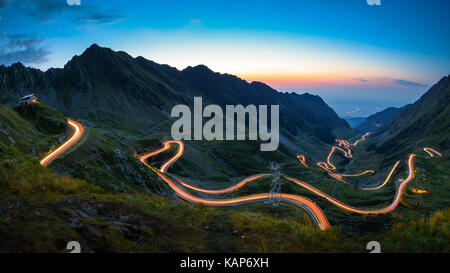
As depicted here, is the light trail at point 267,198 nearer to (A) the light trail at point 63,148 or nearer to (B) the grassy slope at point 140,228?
(A) the light trail at point 63,148

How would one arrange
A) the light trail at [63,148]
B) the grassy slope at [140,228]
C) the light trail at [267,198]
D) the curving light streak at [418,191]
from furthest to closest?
1. the curving light streak at [418,191]
2. the light trail at [267,198]
3. the light trail at [63,148]
4. the grassy slope at [140,228]

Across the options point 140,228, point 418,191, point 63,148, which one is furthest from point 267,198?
point 418,191

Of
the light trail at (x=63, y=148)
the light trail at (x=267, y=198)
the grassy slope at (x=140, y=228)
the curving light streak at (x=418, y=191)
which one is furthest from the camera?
the curving light streak at (x=418, y=191)

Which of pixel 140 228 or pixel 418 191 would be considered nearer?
pixel 140 228

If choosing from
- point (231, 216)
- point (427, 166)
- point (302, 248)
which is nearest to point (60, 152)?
point (231, 216)

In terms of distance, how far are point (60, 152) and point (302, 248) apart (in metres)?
46.8

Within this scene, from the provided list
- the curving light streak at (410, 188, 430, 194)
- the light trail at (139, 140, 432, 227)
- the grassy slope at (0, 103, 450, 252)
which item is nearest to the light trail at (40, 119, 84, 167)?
the grassy slope at (0, 103, 450, 252)

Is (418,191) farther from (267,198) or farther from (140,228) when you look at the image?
(140,228)

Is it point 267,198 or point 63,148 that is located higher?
point 63,148

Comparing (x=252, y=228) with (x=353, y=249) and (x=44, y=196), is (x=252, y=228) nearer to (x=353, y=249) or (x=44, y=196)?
(x=353, y=249)

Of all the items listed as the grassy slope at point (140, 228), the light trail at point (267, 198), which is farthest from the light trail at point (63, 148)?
the light trail at point (267, 198)

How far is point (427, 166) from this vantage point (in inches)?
5600

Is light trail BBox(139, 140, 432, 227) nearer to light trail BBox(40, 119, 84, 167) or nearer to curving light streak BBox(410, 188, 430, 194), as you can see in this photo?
curving light streak BBox(410, 188, 430, 194)

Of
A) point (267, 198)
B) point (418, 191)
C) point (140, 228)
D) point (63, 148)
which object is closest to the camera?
point (140, 228)
